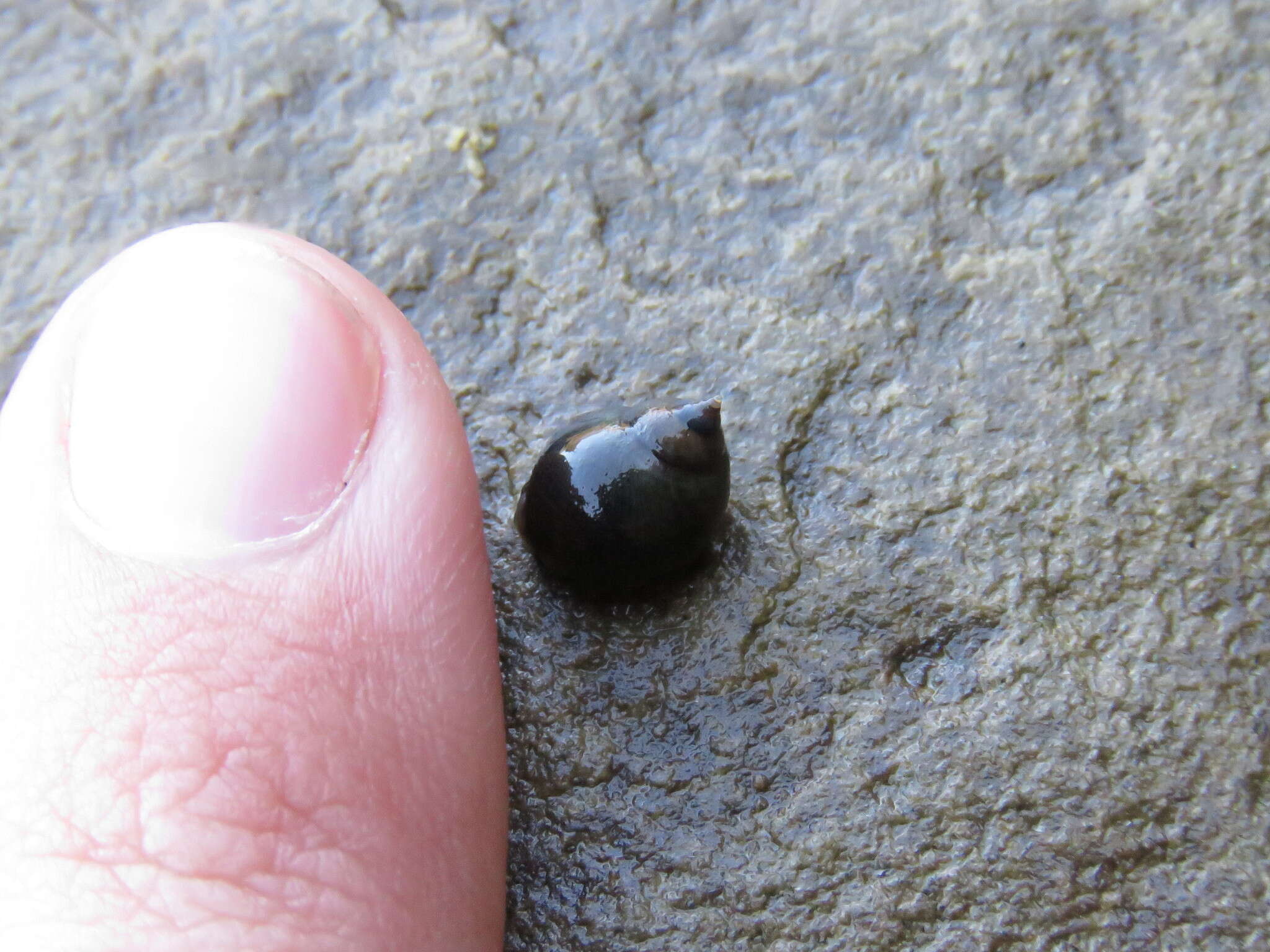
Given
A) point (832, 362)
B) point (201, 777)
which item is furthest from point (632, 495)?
point (201, 777)

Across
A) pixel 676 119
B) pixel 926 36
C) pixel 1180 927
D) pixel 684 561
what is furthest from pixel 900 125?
pixel 1180 927

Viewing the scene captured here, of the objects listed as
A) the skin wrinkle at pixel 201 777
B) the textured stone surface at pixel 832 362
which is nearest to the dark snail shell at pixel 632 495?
the textured stone surface at pixel 832 362

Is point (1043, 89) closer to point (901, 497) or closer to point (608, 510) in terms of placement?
point (901, 497)

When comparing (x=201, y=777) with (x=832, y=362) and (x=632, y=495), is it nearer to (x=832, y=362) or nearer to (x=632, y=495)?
(x=632, y=495)

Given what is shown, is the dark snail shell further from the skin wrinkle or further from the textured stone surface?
the skin wrinkle

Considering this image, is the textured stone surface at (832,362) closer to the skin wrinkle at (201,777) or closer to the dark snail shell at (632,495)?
the dark snail shell at (632,495)
